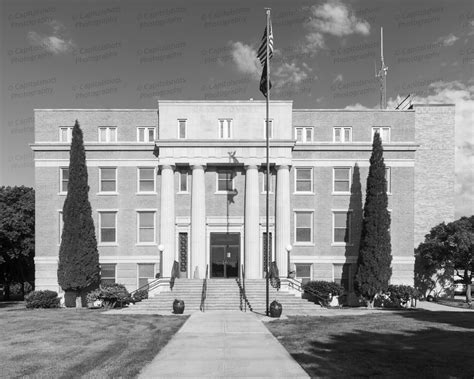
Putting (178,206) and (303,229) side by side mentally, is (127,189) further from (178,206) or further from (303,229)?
(303,229)

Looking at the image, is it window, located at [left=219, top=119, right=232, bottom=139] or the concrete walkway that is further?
window, located at [left=219, top=119, right=232, bottom=139]

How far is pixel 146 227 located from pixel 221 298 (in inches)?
347

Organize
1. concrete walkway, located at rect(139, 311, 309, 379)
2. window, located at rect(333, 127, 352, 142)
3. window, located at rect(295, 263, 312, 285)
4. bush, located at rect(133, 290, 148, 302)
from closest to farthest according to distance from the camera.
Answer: concrete walkway, located at rect(139, 311, 309, 379) → bush, located at rect(133, 290, 148, 302) → window, located at rect(295, 263, 312, 285) → window, located at rect(333, 127, 352, 142)

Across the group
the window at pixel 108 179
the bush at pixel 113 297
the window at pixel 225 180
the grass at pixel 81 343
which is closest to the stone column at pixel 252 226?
the window at pixel 225 180

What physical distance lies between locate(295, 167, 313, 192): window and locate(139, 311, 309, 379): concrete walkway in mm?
14517

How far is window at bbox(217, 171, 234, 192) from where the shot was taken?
30656 mm

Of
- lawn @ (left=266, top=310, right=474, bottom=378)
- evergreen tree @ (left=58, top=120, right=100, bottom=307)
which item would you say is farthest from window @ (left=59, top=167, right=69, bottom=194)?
lawn @ (left=266, top=310, right=474, bottom=378)

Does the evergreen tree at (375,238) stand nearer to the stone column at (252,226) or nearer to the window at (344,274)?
the window at (344,274)

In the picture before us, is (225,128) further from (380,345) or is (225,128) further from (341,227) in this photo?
(380,345)

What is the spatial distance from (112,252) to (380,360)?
22.3 meters

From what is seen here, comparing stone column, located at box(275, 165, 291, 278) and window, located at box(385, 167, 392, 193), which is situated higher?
window, located at box(385, 167, 392, 193)

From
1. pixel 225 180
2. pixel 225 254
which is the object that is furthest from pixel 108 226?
pixel 225 180

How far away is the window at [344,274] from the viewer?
30.1 m

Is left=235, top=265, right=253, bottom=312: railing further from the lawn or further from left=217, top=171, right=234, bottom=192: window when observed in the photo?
left=217, top=171, right=234, bottom=192: window
